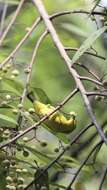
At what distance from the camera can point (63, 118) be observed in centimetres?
136

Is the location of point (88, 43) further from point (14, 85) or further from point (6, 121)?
point (14, 85)

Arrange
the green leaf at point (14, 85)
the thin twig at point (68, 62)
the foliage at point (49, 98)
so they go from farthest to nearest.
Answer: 1. the green leaf at point (14, 85)
2. the foliage at point (49, 98)
3. the thin twig at point (68, 62)

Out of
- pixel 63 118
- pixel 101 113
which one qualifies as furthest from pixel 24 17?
pixel 63 118

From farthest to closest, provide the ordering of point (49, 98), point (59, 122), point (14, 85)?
point (49, 98) < point (14, 85) < point (59, 122)

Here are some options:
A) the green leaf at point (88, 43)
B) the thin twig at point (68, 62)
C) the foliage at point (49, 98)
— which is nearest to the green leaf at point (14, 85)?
the foliage at point (49, 98)

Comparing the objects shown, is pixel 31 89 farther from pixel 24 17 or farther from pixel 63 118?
pixel 24 17

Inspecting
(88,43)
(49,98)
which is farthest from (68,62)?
(49,98)

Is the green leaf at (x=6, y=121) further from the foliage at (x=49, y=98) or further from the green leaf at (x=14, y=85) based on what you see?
the green leaf at (x=14, y=85)

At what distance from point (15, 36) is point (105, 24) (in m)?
1.14

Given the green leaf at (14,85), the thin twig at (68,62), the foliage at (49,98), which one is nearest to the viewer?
the thin twig at (68,62)

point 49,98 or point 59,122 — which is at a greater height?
point 49,98

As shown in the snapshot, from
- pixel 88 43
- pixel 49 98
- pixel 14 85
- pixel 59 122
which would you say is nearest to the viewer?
pixel 88 43

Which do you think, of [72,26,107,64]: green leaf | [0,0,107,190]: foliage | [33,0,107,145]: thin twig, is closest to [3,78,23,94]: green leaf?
[0,0,107,190]: foliage

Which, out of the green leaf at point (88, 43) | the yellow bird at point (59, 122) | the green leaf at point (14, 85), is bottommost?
the yellow bird at point (59, 122)
